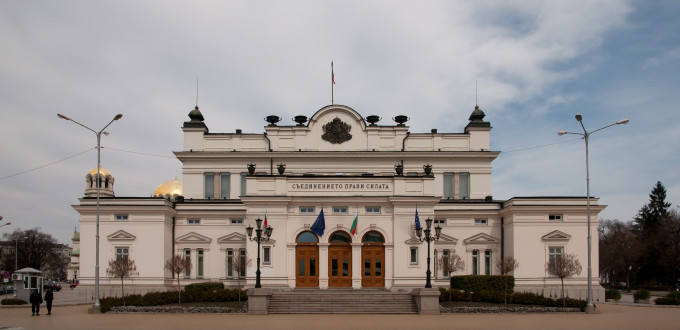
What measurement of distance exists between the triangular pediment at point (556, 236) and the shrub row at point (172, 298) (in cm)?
2277

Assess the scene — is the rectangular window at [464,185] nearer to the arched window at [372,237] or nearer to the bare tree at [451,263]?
the bare tree at [451,263]

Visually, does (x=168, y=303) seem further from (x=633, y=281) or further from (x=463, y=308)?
(x=633, y=281)

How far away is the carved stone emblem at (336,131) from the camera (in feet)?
174

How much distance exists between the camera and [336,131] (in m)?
52.9

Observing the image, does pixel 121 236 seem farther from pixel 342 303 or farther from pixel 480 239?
pixel 480 239

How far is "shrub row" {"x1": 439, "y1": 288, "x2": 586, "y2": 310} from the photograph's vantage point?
117ft

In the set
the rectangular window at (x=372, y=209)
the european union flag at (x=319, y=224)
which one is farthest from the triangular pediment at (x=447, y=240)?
the european union flag at (x=319, y=224)

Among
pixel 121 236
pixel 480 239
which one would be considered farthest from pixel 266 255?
pixel 480 239

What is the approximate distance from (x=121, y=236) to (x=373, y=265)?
62.6 ft

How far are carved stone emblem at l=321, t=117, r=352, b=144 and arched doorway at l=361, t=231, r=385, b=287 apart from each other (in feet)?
45.6

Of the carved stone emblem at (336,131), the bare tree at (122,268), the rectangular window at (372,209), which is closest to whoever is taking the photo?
the bare tree at (122,268)

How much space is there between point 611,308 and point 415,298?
13301 millimetres

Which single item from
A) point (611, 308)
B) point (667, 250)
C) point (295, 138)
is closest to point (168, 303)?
point (295, 138)

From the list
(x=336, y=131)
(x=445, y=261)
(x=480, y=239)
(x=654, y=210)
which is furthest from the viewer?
Result: (x=654, y=210)
